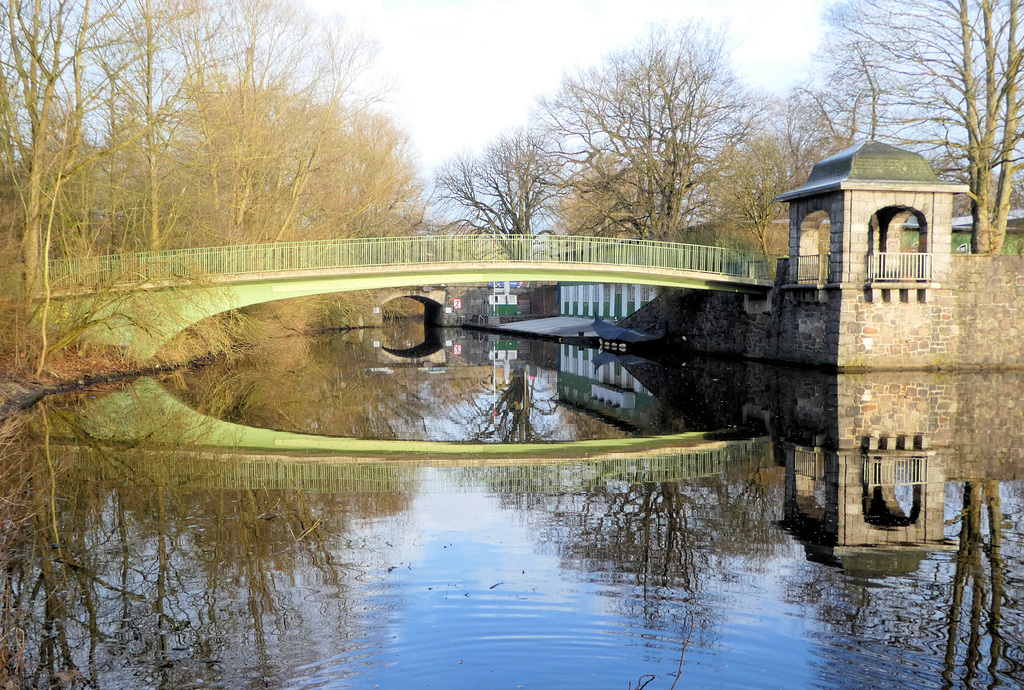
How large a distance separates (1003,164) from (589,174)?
1205cm

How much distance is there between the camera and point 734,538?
22.7 feet

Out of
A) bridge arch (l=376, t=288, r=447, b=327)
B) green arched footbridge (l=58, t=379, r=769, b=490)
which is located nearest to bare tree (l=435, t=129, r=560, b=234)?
bridge arch (l=376, t=288, r=447, b=327)

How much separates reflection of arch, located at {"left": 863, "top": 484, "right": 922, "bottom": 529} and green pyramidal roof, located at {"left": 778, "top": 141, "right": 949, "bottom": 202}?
1249cm

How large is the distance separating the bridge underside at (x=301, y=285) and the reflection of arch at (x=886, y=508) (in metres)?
14.1

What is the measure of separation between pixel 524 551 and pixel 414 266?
1593 cm

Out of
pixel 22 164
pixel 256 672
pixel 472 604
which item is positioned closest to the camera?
pixel 256 672

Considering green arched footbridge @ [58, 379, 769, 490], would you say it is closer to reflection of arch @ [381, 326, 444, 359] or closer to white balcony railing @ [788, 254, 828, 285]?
white balcony railing @ [788, 254, 828, 285]

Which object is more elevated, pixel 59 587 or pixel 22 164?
pixel 22 164

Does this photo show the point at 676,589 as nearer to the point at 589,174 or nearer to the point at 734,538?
the point at 734,538

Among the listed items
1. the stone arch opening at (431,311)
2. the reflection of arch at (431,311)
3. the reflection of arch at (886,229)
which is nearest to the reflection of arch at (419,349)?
the stone arch opening at (431,311)

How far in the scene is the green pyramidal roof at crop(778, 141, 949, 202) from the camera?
65.1 ft

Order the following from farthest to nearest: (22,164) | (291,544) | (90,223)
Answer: (90,223) < (22,164) < (291,544)

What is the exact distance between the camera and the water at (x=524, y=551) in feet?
15.1

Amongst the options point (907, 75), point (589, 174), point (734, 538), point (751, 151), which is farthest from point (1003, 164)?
point (734, 538)
